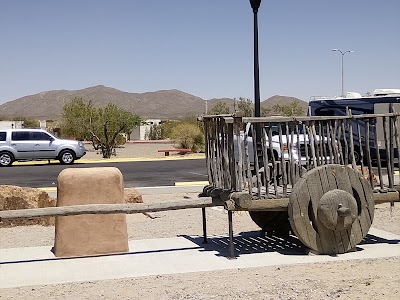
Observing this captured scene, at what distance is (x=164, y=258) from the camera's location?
872 centimetres

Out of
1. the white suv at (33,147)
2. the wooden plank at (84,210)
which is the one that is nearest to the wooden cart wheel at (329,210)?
the wooden plank at (84,210)

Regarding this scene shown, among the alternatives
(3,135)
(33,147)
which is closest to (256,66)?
(33,147)

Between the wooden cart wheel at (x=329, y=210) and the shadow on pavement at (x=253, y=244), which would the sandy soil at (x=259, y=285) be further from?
the shadow on pavement at (x=253, y=244)

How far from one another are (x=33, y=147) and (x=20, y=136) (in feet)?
2.23

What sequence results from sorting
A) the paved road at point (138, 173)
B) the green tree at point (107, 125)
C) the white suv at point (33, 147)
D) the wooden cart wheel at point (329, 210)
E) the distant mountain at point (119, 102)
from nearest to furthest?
1. the wooden cart wheel at point (329, 210)
2. the paved road at point (138, 173)
3. the white suv at point (33, 147)
4. the green tree at point (107, 125)
5. the distant mountain at point (119, 102)

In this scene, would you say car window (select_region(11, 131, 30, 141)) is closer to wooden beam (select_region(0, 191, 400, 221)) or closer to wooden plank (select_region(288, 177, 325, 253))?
wooden beam (select_region(0, 191, 400, 221))

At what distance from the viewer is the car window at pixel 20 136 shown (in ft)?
88.8

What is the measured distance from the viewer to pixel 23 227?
38.7ft

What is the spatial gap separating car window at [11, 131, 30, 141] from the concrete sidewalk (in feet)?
59.7

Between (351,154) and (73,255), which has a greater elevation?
(351,154)

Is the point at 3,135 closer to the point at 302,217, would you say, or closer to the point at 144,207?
the point at 144,207

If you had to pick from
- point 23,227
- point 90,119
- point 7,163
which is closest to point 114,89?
point 90,119

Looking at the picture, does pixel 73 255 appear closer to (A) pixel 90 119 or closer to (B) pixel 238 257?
(B) pixel 238 257

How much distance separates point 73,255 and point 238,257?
2.18 metres
